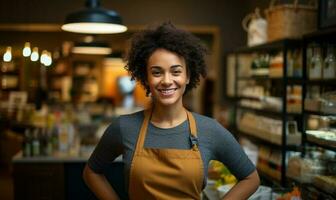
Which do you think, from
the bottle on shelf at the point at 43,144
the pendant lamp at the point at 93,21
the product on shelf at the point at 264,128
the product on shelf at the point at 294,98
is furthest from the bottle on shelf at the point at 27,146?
the product on shelf at the point at 294,98

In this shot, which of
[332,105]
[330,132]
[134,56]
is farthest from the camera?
[330,132]

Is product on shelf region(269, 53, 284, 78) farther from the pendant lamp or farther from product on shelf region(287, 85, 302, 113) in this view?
the pendant lamp

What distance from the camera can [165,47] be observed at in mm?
1797

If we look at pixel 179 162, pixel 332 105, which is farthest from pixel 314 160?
pixel 179 162

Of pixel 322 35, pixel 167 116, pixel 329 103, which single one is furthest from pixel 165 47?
pixel 322 35

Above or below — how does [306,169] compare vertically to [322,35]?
below

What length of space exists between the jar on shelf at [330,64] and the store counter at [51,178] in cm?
224

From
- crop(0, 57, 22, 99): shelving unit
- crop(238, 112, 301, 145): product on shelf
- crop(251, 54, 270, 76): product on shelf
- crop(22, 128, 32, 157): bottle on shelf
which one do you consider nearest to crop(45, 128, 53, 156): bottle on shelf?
crop(22, 128, 32, 157): bottle on shelf

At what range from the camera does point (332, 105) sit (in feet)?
8.24

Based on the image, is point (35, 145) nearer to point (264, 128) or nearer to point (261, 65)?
point (264, 128)

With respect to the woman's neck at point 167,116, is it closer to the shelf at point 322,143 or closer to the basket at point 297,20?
the shelf at point 322,143

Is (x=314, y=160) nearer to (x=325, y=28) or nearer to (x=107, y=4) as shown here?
(x=325, y=28)

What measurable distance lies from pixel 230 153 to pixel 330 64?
49.8 inches

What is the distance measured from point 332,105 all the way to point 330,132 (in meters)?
0.24
